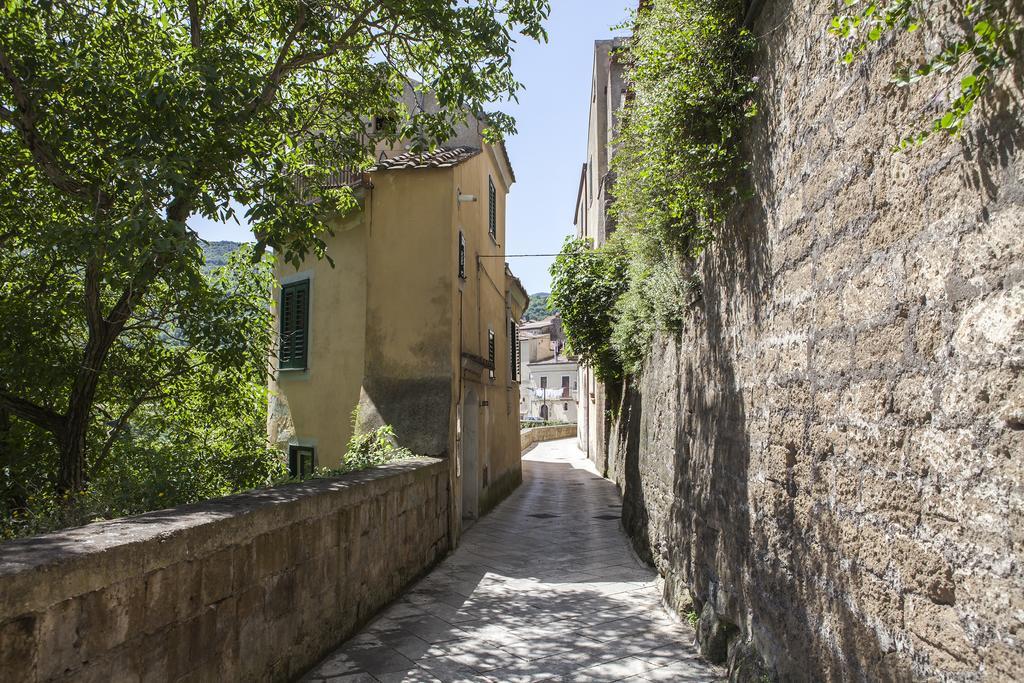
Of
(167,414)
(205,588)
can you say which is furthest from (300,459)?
(205,588)

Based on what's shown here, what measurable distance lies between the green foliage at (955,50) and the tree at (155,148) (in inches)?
181

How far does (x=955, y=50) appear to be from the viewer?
2.17m

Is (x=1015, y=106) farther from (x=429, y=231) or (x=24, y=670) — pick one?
(x=429, y=231)

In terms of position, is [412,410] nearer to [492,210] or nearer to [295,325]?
[295,325]

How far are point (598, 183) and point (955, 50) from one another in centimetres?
2286

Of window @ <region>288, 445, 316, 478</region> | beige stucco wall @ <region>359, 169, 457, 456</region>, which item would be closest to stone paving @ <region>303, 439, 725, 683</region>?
beige stucco wall @ <region>359, 169, 457, 456</region>

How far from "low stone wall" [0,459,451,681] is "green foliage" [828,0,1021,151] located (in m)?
3.37

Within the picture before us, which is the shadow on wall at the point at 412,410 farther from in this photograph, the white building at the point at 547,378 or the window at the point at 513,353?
the white building at the point at 547,378

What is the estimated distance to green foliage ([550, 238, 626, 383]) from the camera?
51.2 feet

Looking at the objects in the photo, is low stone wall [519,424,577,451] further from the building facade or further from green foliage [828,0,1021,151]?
green foliage [828,0,1021,151]

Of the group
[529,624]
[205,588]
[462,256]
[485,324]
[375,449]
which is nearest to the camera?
[205,588]

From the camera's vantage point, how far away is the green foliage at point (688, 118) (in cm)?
482

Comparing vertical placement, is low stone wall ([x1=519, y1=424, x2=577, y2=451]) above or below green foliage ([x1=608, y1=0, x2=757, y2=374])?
below

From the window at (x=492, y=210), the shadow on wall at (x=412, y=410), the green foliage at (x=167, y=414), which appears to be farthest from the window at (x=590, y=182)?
the green foliage at (x=167, y=414)
